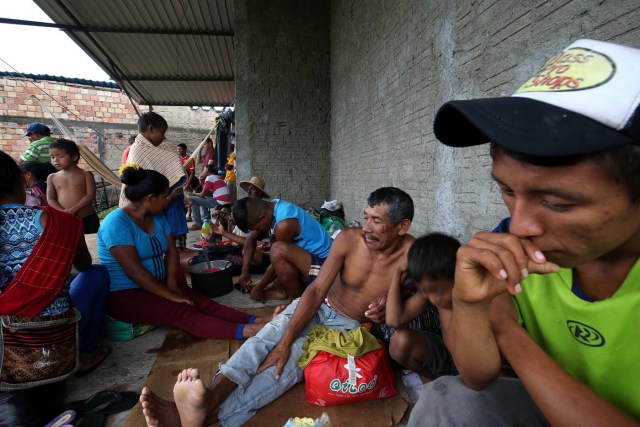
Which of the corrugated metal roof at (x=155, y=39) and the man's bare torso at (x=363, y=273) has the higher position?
the corrugated metal roof at (x=155, y=39)

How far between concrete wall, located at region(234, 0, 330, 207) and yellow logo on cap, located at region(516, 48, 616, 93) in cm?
627

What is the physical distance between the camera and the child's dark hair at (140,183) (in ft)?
9.21

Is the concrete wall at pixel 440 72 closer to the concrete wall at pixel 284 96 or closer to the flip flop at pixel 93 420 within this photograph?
the concrete wall at pixel 284 96

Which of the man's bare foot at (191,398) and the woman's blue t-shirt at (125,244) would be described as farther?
the woman's blue t-shirt at (125,244)

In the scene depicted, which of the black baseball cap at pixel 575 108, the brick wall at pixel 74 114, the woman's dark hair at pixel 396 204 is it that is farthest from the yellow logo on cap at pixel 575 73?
the brick wall at pixel 74 114

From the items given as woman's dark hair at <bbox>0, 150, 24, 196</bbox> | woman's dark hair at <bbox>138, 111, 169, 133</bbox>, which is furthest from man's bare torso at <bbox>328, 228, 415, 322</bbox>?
woman's dark hair at <bbox>138, 111, 169, 133</bbox>

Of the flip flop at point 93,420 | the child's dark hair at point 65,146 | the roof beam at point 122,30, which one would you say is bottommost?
the flip flop at point 93,420

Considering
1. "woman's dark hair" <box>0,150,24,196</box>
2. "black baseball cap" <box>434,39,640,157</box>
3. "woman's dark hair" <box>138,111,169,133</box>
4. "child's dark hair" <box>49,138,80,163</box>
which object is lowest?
"woman's dark hair" <box>0,150,24,196</box>

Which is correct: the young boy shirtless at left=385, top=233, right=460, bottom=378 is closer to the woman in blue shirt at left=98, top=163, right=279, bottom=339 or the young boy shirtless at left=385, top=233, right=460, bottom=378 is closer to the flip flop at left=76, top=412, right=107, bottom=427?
the woman in blue shirt at left=98, top=163, right=279, bottom=339

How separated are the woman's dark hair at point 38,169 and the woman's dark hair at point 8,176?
2.84m

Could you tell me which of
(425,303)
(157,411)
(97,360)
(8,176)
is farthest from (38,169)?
(425,303)

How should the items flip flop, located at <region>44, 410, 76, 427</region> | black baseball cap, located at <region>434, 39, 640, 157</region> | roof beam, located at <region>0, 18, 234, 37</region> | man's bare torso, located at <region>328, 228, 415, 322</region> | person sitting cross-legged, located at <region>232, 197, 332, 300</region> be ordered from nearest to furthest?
black baseball cap, located at <region>434, 39, 640, 157</region> → flip flop, located at <region>44, 410, 76, 427</region> → man's bare torso, located at <region>328, 228, 415, 322</region> → person sitting cross-legged, located at <region>232, 197, 332, 300</region> → roof beam, located at <region>0, 18, 234, 37</region>

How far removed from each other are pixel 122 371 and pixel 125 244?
923 millimetres

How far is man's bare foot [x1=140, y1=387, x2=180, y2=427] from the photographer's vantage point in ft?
5.10
